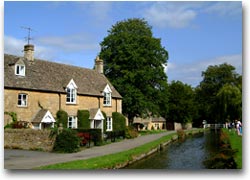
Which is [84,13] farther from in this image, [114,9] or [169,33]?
[169,33]

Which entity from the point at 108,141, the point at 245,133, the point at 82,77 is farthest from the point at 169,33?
the point at 82,77

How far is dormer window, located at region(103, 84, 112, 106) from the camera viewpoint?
96.1 feet

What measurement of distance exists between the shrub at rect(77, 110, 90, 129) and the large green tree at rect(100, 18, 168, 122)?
5846 mm

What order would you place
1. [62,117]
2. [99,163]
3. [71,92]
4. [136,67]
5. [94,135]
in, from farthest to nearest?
[136,67]
[71,92]
[62,117]
[94,135]
[99,163]

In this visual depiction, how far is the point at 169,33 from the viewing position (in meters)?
12.7

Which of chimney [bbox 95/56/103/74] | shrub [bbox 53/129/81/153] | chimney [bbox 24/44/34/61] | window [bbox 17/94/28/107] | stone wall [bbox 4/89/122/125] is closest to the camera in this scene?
shrub [bbox 53/129/81/153]

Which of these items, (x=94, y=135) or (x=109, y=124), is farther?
(x=109, y=124)

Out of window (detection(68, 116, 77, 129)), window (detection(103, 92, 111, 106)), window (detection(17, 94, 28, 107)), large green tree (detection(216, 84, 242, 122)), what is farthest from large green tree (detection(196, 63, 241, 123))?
window (detection(17, 94, 28, 107))

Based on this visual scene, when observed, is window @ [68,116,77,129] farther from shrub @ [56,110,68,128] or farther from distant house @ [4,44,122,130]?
shrub @ [56,110,68,128]

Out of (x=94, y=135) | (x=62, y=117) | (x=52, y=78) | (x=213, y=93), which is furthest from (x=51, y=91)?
(x=213, y=93)

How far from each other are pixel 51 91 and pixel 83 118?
12.4 ft

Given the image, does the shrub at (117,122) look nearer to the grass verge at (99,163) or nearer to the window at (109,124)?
the window at (109,124)

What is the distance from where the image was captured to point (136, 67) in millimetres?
31047

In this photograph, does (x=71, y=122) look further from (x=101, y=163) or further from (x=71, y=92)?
(x=101, y=163)
